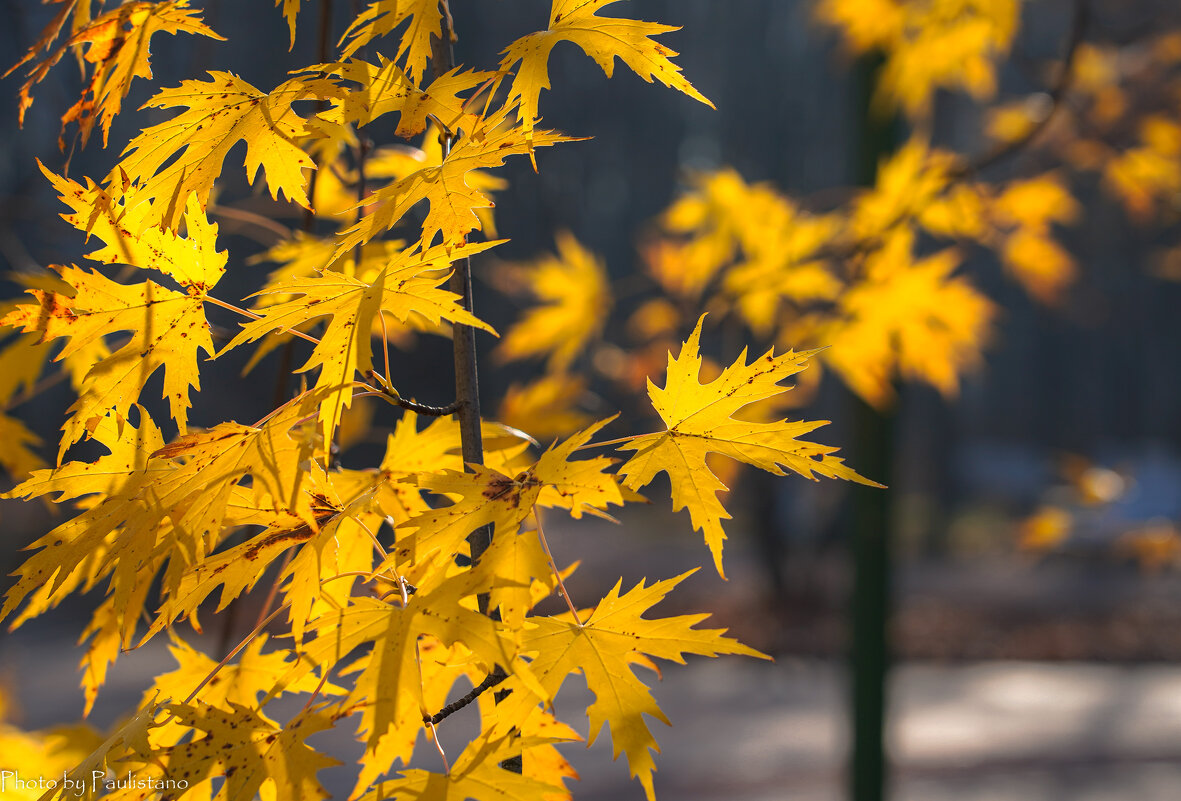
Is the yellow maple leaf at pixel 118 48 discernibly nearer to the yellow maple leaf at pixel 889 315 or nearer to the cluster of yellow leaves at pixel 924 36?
the yellow maple leaf at pixel 889 315

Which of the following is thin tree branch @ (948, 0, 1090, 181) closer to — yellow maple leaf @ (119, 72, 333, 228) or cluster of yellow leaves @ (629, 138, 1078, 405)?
cluster of yellow leaves @ (629, 138, 1078, 405)

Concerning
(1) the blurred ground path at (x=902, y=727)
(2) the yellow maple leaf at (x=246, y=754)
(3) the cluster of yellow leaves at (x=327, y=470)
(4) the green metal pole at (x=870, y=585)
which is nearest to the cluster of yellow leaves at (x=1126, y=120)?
(4) the green metal pole at (x=870, y=585)

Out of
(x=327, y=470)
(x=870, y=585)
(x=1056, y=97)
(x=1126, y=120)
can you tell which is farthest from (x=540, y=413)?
(x=1126, y=120)

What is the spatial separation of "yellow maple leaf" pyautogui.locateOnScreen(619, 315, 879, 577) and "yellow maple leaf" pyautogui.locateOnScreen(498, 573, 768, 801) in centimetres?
7

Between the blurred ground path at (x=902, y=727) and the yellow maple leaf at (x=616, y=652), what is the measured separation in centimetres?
328

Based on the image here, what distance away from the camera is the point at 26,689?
473cm

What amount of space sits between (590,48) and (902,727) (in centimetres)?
462

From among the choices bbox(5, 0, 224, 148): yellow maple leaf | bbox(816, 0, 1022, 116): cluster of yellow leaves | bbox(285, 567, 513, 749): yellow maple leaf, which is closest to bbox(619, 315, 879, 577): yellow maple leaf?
bbox(285, 567, 513, 749): yellow maple leaf

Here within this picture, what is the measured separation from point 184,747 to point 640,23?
2.21ft

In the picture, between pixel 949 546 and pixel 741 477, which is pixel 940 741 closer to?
pixel 741 477

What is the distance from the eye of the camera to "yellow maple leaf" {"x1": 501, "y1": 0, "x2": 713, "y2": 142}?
660 millimetres

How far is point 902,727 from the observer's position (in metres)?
4.49

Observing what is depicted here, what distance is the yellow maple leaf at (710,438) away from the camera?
65cm

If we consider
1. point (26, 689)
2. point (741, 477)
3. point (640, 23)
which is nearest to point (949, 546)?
point (741, 477)
